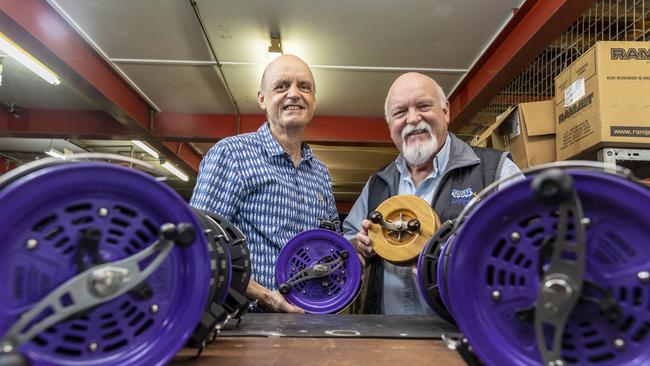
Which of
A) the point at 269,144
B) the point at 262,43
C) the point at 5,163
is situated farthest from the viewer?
the point at 5,163

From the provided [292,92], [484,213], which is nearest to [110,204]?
[484,213]

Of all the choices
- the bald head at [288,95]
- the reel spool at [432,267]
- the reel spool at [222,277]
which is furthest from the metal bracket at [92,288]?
the bald head at [288,95]

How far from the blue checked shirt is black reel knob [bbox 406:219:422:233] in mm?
520

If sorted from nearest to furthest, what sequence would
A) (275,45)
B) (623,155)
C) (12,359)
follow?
1. (12,359)
2. (623,155)
3. (275,45)

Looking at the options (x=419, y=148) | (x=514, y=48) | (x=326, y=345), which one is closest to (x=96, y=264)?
(x=326, y=345)

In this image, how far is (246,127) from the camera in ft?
20.0

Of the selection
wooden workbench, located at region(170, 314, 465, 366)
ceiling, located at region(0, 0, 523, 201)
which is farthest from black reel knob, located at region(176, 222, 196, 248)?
ceiling, located at region(0, 0, 523, 201)

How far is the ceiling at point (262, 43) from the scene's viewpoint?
346cm

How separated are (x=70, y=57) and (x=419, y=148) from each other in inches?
130

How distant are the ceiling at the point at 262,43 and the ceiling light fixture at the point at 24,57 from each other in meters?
0.45

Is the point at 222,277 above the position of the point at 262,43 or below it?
below

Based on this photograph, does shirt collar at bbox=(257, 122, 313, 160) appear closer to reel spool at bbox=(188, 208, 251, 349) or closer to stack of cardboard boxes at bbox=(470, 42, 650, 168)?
reel spool at bbox=(188, 208, 251, 349)

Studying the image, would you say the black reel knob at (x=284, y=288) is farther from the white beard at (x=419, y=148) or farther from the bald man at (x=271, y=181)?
the white beard at (x=419, y=148)

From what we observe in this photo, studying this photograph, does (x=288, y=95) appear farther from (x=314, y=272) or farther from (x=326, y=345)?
(x=326, y=345)
